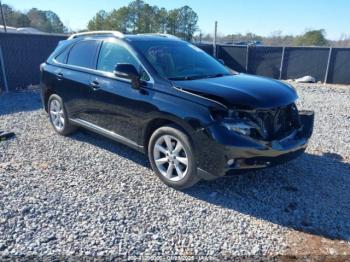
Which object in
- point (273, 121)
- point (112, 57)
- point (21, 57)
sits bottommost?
point (273, 121)

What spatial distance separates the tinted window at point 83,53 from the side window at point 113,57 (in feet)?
0.70

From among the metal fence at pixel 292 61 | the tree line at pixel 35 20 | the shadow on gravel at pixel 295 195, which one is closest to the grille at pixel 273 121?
the shadow on gravel at pixel 295 195

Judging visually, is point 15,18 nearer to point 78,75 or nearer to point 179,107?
point 78,75

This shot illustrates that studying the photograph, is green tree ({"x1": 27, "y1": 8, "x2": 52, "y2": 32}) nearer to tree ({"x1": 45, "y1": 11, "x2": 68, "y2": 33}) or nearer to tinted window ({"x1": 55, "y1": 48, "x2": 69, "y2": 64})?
tree ({"x1": 45, "y1": 11, "x2": 68, "y2": 33})

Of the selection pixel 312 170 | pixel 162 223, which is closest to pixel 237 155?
pixel 162 223

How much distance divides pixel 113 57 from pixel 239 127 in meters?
2.15

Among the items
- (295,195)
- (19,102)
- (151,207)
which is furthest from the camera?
(19,102)

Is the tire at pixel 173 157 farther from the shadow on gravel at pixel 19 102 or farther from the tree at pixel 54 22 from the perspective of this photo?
the tree at pixel 54 22

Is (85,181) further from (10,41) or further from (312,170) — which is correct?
(10,41)

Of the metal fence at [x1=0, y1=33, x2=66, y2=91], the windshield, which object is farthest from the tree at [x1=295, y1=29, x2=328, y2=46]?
the windshield

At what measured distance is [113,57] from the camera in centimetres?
464

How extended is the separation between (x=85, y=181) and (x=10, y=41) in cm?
782

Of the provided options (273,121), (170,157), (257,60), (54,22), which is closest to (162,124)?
(170,157)

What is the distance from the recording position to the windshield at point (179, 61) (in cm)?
425
